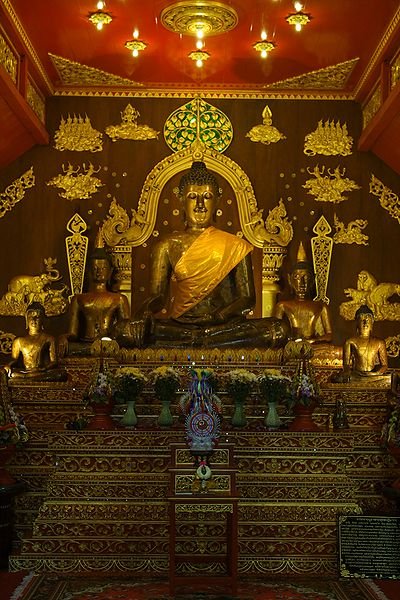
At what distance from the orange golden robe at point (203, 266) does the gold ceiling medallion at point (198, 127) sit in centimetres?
101

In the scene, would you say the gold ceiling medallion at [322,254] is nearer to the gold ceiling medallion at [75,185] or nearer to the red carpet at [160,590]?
the gold ceiling medallion at [75,185]

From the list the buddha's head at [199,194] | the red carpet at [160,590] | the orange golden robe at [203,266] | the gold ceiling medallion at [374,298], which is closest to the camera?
the red carpet at [160,590]

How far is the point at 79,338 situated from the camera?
360 inches

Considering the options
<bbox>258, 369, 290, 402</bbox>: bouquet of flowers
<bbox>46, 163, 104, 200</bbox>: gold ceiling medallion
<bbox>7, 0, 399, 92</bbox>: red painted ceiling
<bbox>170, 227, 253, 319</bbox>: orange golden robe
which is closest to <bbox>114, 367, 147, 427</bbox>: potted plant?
<bbox>258, 369, 290, 402</bbox>: bouquet of flowers

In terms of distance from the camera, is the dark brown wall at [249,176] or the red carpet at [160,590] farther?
the dark brown wall at [249,176]

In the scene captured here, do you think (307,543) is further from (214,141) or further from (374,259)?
(214,141)

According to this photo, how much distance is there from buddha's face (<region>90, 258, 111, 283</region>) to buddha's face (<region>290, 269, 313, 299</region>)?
1566mm

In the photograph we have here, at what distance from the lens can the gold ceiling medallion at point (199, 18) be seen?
7.85 metres

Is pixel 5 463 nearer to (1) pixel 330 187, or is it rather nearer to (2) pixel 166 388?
(2) pixel 166 388

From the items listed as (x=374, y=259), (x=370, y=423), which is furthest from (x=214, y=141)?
(x=370, y=423)

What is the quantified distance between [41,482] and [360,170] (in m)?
4.22

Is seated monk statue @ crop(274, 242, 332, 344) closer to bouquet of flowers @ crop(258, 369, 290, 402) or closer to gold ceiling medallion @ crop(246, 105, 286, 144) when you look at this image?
gold ceiling medallion @ crop(246, 105, 286, 144)

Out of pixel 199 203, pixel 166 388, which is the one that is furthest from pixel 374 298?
pixel 166 388

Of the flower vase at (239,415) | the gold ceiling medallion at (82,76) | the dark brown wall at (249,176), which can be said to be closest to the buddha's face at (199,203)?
the dark brown wall at (249,176)
